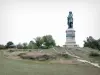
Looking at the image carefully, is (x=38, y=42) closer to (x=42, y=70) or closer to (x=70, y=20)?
(x=70, y=20)

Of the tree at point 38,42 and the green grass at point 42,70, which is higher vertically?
the tree at point 38,42

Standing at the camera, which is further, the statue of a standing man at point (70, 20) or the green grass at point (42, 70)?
the statue of a standing man at point (70, 20)

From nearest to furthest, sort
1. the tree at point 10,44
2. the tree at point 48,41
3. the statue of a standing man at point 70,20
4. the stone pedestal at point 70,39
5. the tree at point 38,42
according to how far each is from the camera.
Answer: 1. the stone pedestal at point 70,39
2. the statue of a standing man at point 70,20
3. the tree at point 38,42
4. the tree at point 10,44
5. the tree at point 48,41

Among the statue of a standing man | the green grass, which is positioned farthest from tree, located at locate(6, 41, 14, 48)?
the green grass

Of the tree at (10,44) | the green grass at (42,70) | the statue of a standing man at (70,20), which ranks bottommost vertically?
the green grass at (42,70)

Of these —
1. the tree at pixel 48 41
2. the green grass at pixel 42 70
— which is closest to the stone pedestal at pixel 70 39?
the tree at pixel 48 41

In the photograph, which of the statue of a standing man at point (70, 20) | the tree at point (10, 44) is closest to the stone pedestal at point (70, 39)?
the statue of a standing man at point (70, 20)

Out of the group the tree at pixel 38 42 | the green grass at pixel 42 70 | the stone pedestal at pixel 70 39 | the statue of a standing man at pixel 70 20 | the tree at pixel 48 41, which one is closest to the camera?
the green grass at pixel 42 70

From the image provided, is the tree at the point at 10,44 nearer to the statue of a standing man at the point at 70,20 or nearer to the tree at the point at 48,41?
the tree at the point at 48,41

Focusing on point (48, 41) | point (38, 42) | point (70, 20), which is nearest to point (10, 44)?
point (38, 42)

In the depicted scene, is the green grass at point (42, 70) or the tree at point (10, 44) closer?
the green grass at point (42, 70)

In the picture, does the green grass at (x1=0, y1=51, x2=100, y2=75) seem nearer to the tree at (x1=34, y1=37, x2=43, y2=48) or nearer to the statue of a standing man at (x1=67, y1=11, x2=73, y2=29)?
the statue of a standing man at (x1=67, y1=11, x2=73, y2=29)

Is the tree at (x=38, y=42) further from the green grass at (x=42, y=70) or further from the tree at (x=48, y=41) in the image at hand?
the green grass at (x=42, y=70)

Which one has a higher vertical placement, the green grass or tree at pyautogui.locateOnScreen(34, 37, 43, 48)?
tree at pyautogui.locateOnScreen(34, 37, 43, 48)
